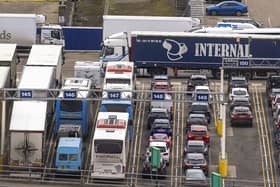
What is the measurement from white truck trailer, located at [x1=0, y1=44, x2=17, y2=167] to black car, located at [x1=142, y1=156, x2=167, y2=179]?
6597 mm

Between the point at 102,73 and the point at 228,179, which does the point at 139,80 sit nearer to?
the point at 102,73

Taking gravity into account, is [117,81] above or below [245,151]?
above

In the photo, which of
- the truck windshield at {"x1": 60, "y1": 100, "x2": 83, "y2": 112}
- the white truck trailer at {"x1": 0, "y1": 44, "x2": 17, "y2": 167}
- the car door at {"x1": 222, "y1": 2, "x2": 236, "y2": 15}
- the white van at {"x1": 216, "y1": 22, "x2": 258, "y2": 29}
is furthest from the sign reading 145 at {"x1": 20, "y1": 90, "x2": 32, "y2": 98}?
the car door at {"x1": 222, "y1": 2, "x2": 236, "y2": 15}

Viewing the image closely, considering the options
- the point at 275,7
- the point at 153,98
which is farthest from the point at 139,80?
the point at 275,7

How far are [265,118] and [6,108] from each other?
13.8 m

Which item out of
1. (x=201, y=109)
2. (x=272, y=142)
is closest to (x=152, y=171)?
(x=201, y=109)

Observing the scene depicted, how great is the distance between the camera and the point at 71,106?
158 feet

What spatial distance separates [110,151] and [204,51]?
50.8 feet

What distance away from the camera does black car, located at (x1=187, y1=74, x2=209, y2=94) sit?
54.9m

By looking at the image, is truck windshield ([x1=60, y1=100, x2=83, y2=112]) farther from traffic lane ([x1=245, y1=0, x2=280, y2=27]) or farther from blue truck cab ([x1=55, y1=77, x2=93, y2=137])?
traffic lane ([x1=245, y1=0, x2=280, y2=27])

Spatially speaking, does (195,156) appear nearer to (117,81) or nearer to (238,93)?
(117,81)

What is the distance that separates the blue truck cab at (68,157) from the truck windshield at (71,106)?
2851 millimetres

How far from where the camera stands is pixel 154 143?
46812 millimetres

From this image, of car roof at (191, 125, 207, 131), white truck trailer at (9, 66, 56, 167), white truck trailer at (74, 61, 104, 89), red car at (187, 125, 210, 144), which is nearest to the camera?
white truck trailer at (9, 66, 56, 167)
